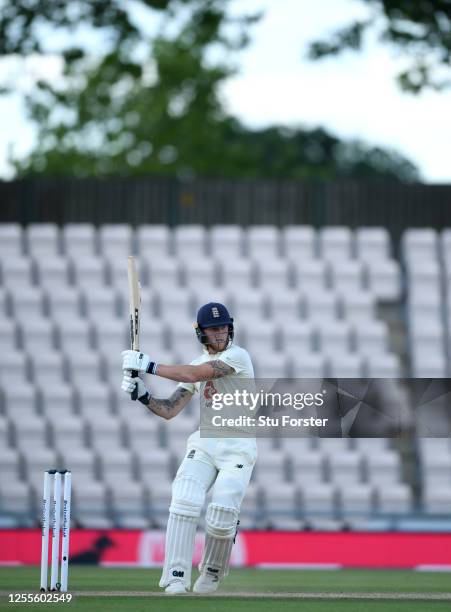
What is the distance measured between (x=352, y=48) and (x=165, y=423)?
5328 millimetres

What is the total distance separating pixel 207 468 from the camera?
747 centimetres

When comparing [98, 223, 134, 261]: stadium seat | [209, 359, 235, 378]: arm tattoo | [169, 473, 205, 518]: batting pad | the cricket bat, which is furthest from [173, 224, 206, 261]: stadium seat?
[169, 473, 205, 518]: batting pad

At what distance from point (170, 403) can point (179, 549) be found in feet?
2.91

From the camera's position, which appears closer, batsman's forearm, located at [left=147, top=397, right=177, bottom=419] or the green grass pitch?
the green grass pitch

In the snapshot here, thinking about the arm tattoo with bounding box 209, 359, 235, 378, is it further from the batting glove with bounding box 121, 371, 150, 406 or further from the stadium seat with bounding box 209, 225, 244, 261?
the stadium seat with bounding box 209, 225, 244, 261

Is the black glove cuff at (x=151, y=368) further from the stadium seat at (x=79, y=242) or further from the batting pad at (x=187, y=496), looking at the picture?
the stadium seat at (x=79, y=242)

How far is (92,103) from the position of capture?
3688 cm

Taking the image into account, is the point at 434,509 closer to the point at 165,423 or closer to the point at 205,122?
the point at 165,423

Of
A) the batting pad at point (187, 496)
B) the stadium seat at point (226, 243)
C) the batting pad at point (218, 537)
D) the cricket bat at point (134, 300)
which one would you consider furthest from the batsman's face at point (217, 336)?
the stadium seat at point (226, 243)

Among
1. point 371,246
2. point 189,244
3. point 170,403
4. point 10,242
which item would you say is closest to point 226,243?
point 189,244

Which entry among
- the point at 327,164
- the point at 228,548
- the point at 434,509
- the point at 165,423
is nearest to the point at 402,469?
the point at 434,509

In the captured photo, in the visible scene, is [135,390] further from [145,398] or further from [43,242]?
[43,242]

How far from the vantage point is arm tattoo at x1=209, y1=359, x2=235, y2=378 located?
7.34 metres

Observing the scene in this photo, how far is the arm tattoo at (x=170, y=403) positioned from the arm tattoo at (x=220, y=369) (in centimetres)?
40
